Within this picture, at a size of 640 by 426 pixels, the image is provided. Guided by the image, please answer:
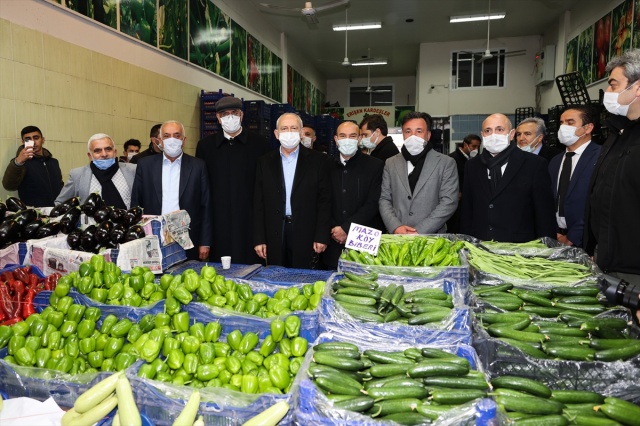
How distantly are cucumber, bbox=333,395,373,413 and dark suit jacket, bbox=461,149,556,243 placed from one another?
8.63 ft

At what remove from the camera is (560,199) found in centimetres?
411

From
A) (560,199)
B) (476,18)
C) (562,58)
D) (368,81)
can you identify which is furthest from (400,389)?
(368,81)

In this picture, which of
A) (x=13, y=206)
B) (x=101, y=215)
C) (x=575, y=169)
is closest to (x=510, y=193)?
(x=575, y=169)

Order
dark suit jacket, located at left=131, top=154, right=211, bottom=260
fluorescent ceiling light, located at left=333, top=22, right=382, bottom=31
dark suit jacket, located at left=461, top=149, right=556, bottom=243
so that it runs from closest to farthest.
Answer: dark suit jacket, located at left=461, top=149, right=556, bottom=243
dark suit jacket, located at left=131, top=154, right=211, bottom=260
fluorescent ceiling light, located at left=333, top=22, right=382, bottom=31

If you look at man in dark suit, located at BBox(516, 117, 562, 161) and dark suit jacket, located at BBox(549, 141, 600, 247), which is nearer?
dark suit jacket, located at BBox(549, 141, 600, 247)

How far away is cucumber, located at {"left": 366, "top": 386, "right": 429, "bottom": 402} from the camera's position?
1443 mm

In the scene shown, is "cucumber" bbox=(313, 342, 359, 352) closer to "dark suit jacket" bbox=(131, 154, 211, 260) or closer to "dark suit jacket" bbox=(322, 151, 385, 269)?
"dark suit jacket" bbox=(322, 151, 385, 269)

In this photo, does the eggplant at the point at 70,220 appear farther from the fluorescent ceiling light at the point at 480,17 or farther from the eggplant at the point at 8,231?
the fluorescent ceiling light at the point at 480,17

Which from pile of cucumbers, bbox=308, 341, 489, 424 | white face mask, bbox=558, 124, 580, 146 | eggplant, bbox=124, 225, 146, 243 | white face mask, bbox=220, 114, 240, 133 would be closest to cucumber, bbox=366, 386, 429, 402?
pile of cucumbers, bbox=308, 341, 489, 424

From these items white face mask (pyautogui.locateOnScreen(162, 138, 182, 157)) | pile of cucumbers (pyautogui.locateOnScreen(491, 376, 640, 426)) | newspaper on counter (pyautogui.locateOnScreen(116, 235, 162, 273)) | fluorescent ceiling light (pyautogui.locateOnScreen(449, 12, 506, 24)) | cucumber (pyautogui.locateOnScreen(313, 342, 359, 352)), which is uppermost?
fluorescent ceiling light (pyautogui.locateOnScreen(449, 12, 506, 24))

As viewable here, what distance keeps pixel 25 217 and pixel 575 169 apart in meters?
4.36

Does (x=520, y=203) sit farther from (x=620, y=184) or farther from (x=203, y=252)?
(x=203, y=252)

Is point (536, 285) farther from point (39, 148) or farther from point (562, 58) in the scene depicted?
point (562, 58)

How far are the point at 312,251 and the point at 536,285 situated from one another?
2017 millimetres
